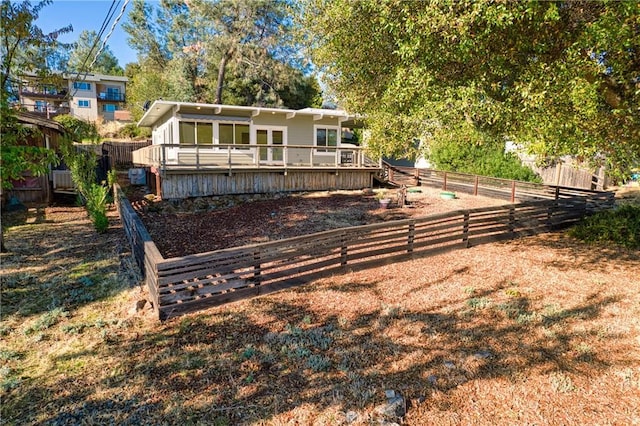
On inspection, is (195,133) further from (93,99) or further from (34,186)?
(93,99)

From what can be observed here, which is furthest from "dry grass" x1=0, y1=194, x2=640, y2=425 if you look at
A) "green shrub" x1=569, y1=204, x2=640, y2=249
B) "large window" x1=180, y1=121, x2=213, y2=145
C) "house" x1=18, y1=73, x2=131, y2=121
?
"house" x1=18, y1=73, x2=131, y2=121

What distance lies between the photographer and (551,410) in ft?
12.2

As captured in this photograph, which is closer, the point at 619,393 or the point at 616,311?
the point at 619,393

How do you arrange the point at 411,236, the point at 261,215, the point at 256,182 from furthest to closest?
the point at 256,182 < the point at 261,215 < the point at 411,236

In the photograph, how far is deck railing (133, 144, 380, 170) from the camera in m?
15.4

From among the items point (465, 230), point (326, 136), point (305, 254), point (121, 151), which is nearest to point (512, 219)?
point (465, 230)

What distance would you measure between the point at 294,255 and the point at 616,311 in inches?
208

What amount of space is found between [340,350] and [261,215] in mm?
8561

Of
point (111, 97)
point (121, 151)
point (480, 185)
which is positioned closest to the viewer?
point (480, 185)

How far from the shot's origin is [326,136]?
68.3 feet

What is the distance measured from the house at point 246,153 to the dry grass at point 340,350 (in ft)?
24.7

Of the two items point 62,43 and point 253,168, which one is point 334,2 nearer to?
point 62,43

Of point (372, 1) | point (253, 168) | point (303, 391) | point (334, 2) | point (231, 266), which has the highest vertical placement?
point (334, 2)

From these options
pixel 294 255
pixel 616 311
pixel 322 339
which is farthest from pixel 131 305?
pixel 616 311
